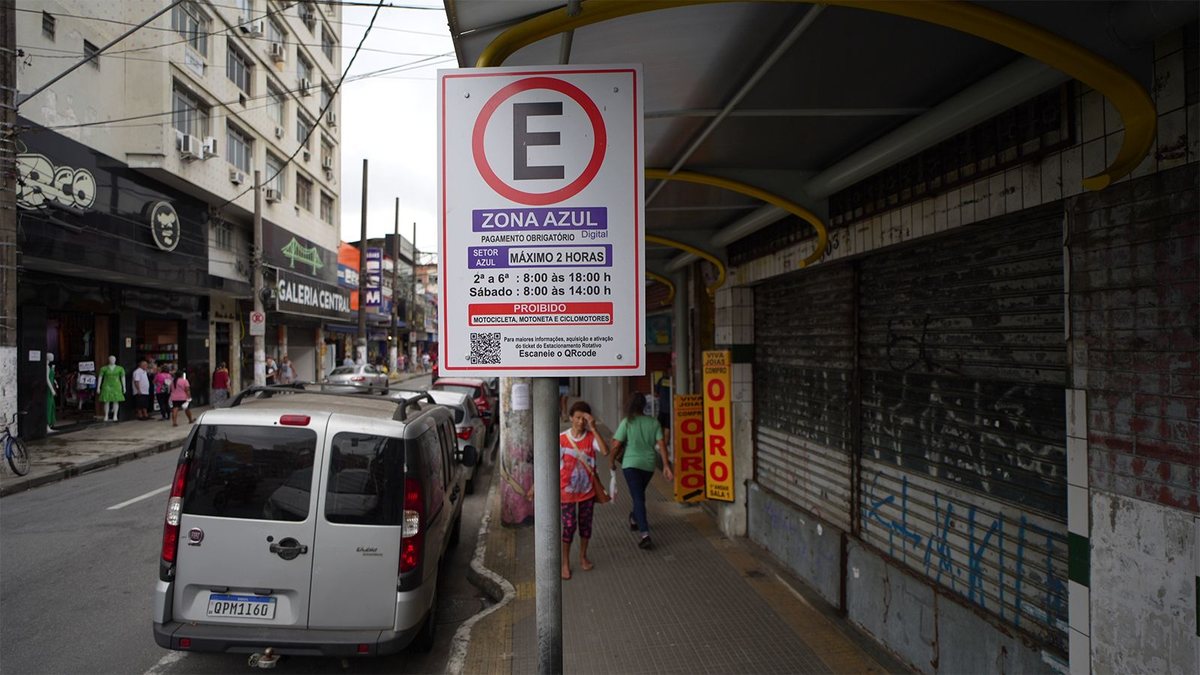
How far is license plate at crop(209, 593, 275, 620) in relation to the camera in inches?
152

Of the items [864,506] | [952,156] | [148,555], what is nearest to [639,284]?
[952,156]

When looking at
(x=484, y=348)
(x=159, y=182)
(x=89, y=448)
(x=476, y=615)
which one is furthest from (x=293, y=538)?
(x=159, y=182)

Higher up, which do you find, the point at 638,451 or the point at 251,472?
the point at 251,472

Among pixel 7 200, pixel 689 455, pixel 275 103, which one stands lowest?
pixel 689 455

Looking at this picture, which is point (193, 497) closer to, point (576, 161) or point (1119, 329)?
point (576, 161)

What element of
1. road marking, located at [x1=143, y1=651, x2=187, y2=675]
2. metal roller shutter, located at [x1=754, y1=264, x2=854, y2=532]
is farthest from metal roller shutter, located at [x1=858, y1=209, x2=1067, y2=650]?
road marking, located at [x1=143, y1=651, x2=187, y2=675]

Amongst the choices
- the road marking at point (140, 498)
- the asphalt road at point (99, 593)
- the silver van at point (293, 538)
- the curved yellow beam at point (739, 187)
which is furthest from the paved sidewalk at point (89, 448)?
the curved yellow beam at point (739, 187)

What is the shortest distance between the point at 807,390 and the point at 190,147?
19.2 metres

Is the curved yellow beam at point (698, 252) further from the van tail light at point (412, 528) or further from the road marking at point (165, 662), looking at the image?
the road marking at point (165, 662)

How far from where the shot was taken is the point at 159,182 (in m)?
18.2

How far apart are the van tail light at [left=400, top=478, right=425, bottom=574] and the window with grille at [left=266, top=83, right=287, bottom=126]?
25.7m

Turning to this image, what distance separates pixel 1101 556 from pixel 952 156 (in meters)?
2.31

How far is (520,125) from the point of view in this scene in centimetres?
211

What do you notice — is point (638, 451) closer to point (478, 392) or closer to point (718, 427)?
point (718, 427)
